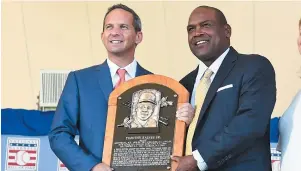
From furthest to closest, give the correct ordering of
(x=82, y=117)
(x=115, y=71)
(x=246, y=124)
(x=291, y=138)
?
1. (x=115, y=71)
2. (x=82, y=117)
3. (x=291, y=138)
4. (x=246, y=124)

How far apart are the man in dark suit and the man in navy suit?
0.12 metres

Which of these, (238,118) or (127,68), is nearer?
(238,118)

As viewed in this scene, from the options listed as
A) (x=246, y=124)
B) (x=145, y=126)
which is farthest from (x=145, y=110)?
(x=246, y=124)

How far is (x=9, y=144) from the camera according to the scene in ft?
15.3

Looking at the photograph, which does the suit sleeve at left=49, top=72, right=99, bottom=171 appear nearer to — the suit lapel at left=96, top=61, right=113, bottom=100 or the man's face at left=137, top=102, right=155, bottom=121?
the suit lapel at left=96, top=61, right=113, bottom=100

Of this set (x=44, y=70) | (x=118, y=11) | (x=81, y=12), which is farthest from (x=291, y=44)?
(x=118, y=11)

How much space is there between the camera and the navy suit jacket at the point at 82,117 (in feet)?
8.73

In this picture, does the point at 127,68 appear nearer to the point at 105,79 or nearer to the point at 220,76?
the point at 105,79

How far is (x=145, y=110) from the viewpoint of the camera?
2684 mm

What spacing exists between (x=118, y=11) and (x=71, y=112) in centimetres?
52

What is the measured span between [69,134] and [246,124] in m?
0.78

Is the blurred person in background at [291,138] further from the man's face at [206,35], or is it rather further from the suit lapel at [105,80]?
the suit lapel at [105,80]

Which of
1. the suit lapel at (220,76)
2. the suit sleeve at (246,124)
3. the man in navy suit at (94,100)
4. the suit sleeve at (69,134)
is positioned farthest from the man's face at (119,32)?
the suit sleeve at (246,124)

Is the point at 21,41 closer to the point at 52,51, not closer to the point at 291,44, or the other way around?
the point at 52,51
